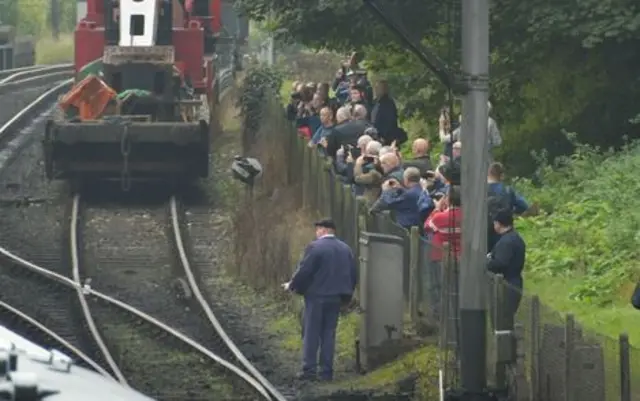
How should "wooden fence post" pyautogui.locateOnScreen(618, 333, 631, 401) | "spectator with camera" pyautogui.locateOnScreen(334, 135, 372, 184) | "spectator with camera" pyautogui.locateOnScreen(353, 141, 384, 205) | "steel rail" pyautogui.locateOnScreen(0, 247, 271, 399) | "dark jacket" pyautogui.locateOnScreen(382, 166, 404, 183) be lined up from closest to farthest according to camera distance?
"wooden fence post" pyautogui.locateOnScreen(618, 333, 631, 401) → "steel rail" pyautogui.locateOnScreen(0, 247, 271, 399) → "dark jacket" pyautogui.locateOnScreen(382, 166, 404, 183) → "spectator with camera" pyautogui.locateOnScreen(353, 141, 384, 205) → "spectator with camera" pyautogui.locateOnScreen(334, 135, 372, 184)

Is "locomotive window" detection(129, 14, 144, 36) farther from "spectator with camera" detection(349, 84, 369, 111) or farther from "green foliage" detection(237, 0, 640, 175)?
"spectator with camera" detection(349, 84, 369, 111)

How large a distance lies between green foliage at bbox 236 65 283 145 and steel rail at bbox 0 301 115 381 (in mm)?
13228

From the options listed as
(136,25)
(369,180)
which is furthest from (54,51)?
(369,180)

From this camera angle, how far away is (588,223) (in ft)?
60.4

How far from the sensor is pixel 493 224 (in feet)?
47.1

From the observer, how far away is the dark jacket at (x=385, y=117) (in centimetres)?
2186

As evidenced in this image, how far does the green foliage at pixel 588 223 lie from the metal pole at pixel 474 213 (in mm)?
3600

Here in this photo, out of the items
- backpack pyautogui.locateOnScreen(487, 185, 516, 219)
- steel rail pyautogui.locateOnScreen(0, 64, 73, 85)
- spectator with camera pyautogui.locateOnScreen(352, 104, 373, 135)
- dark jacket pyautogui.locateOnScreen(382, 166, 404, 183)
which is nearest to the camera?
backpack pyautogui.locateOnScreen(487, 185, 516, 219)

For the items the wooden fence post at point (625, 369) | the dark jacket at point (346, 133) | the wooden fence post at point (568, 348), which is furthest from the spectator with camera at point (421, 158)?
the wooden fence post at point (625, 369)

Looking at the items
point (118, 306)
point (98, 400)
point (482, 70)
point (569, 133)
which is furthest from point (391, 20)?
point (569, 133)

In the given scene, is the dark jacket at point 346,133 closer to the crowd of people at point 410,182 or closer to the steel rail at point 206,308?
the crowd of people at point 410,182

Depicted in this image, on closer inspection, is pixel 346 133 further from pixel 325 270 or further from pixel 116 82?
pixel 116 82

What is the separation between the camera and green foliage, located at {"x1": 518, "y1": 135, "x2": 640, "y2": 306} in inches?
645

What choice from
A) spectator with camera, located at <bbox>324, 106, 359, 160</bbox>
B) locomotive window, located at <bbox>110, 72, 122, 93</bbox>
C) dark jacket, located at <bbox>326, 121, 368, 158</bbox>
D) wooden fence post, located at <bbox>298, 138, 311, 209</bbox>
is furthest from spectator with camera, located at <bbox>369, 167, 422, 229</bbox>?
locomotive window, located at <bbox>110, 72, 122, 93</bbox>
